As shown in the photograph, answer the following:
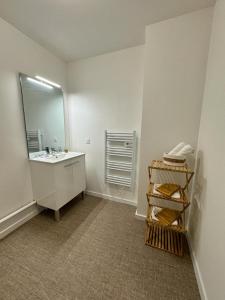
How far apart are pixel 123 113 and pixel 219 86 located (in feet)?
4.08

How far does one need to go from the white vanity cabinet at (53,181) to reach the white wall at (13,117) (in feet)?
0.45

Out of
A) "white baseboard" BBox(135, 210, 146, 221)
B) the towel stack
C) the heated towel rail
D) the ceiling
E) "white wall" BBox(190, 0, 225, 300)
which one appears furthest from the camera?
the heated towel rail

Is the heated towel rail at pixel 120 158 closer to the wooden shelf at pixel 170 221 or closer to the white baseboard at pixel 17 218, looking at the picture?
the wooden shelf at pixel 170 221

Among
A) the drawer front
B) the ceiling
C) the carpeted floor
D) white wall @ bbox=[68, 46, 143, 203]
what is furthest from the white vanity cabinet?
the ceiling

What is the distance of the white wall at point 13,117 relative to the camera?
5.00 ft

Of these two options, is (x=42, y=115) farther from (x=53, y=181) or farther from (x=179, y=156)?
(x=179, y=156)

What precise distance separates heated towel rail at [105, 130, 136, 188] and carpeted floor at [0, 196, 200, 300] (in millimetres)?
639

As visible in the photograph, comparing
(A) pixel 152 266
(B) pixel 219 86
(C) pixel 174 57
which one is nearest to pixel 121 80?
(C) pixel 174 57

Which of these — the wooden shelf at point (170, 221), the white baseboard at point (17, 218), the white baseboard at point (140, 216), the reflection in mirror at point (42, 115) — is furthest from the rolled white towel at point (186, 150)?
the white baseboard at point (17, 218)

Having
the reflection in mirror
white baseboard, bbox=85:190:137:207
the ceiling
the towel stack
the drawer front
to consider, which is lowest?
white baseboard, bbox=85:190:137:207

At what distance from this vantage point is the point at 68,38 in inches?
69.3

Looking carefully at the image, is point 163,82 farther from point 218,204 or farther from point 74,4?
point 218,204

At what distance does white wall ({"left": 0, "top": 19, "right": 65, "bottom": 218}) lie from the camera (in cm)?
152

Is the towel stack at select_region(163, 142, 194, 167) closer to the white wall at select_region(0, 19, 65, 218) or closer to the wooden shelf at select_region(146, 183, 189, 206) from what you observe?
the wooden shelf at select_region(146, 183, 189, 206)
